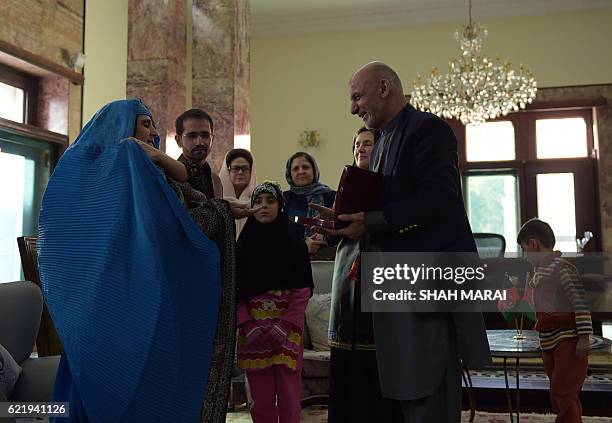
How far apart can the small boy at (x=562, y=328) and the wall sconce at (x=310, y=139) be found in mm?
7225

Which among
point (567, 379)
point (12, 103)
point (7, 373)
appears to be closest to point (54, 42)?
point (12, 103)

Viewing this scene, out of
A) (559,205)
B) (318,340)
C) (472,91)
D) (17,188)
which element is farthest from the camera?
(559,205)

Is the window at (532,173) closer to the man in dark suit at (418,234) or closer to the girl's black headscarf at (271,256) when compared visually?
the girl's black headscarf at (271,256)

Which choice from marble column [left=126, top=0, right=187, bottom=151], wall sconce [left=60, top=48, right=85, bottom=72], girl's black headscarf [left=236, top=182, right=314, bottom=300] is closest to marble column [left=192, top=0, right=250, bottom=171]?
marble column [left=126, top=0, right=187, bottom=151]

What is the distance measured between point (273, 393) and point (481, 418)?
62.0 inches

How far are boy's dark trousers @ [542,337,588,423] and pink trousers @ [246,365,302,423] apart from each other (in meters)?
1.28

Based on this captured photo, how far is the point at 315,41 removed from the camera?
1036 cm

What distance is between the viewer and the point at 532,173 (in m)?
9.67

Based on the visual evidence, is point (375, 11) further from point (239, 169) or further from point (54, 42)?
point (239, 169)

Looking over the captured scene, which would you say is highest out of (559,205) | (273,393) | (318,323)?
(559,205)

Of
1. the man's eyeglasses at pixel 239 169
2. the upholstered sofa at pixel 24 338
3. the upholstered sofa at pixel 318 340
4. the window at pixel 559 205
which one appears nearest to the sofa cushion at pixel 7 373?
the upholstered sofa at pixel 24 338

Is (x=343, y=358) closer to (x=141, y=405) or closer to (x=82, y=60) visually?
(x=141, y=405)

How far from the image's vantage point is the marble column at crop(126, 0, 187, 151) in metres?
5.62

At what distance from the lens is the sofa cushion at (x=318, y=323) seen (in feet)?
14.0
